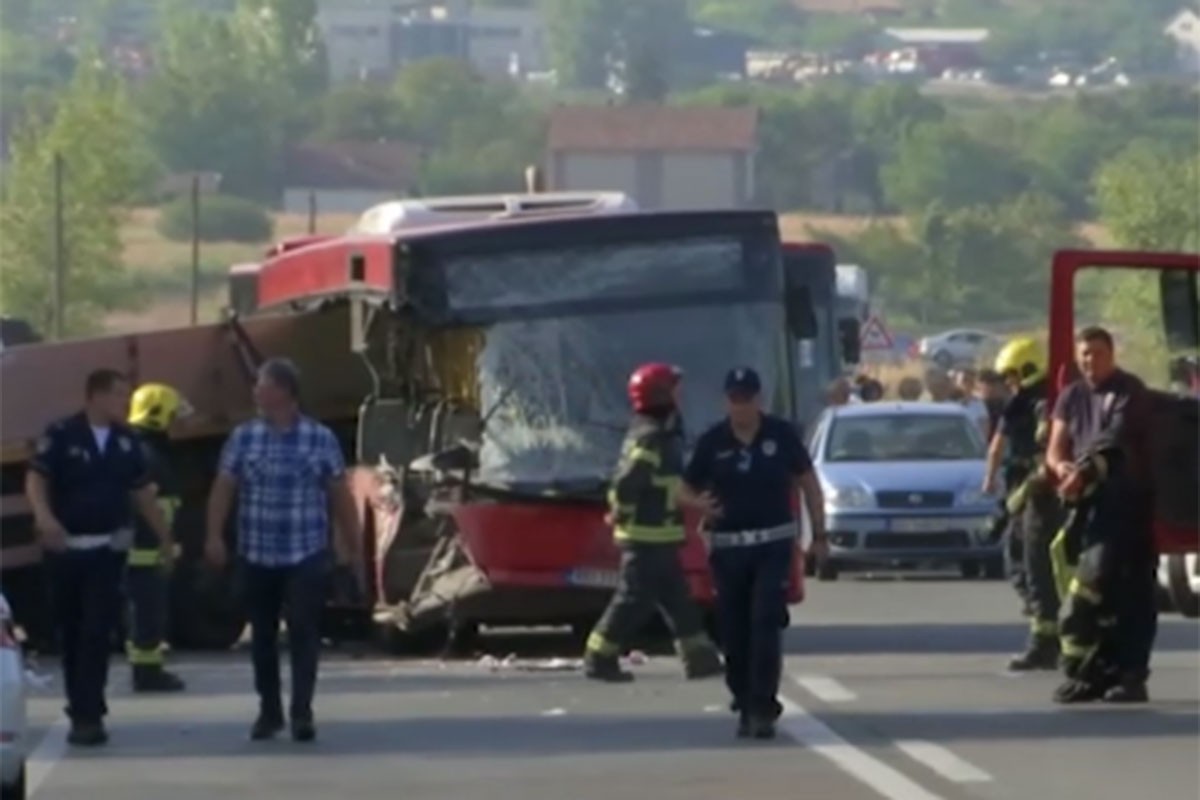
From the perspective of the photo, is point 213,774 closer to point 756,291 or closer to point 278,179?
point 756,291

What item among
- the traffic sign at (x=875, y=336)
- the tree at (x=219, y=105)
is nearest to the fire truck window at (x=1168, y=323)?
the traffic sign at (x=875, y=336)

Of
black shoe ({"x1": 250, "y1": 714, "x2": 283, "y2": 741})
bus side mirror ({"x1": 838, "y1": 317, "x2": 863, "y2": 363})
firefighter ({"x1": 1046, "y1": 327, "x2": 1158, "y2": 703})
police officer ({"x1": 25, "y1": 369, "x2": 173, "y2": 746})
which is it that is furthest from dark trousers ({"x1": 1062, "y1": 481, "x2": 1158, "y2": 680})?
bus side mirror ({"x1": 838, "y1": 317, "x2": 863, "y2": 363})

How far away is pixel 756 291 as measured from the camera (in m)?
23.4

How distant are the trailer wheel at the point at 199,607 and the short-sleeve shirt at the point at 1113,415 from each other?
6.93m

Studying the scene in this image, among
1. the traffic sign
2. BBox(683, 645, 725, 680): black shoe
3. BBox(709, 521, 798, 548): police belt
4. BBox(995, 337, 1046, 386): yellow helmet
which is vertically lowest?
BBox(683, 645, 725, 680): black shoe

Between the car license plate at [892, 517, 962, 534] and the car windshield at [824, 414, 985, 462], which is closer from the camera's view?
the car license plate at [892, 517, 962, 534]

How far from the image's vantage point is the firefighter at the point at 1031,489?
21.2 metres

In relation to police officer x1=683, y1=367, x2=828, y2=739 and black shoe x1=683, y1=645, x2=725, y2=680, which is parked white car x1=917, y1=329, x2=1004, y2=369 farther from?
police officer x1=683, y1=367, x2=828, y2=739

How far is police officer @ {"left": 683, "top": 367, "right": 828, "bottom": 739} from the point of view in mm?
18234

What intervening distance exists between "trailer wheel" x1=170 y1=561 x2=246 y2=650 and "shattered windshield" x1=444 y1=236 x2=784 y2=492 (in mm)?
2647

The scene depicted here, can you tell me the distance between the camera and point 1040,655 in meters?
21.8

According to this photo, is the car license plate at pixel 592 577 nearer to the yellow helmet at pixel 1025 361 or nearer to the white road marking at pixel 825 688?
the white road marking at pixel 825 688

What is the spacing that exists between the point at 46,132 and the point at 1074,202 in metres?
77.7

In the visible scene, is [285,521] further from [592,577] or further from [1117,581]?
[592,577]
